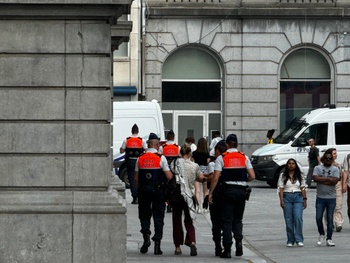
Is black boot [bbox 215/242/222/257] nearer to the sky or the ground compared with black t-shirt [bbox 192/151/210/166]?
nearer to the ground

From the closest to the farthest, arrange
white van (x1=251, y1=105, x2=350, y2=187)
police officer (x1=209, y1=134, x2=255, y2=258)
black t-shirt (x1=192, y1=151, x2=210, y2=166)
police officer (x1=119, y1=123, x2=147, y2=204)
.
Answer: police officer (x1=209, y1=134, x2=255, y2=258)
black t-shirt (x1=192, y1=151, x2=210, y2=166)
police officer (x1=119, y1=123, x2=147, y2=204)
white van (x1=251, y1=105, x2=350, y2=187)

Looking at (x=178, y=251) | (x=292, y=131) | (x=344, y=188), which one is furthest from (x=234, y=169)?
(x=292, y=131)

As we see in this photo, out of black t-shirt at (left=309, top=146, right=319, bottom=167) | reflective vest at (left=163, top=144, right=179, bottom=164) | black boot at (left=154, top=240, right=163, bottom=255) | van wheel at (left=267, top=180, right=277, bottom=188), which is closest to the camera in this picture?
black boot at (left=154, top=240, right=163, bottom=255)

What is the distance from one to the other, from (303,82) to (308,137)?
302 inches

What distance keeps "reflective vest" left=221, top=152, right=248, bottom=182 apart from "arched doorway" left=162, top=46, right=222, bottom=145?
25.3 m

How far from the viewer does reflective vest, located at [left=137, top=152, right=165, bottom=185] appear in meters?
19.4

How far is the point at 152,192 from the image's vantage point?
63.4 feet

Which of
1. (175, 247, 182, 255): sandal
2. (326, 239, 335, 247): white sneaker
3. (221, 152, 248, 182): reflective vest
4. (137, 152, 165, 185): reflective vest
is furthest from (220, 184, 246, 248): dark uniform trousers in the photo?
(326, 239, 335, 247): white sneaker

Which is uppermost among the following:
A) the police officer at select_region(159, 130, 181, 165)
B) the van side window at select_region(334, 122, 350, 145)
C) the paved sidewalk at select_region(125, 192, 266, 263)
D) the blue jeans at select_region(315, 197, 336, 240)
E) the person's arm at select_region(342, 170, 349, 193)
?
the van side window at select_region(334, 122, 350, 145)

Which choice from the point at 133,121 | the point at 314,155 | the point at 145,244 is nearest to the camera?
the point at 145,244

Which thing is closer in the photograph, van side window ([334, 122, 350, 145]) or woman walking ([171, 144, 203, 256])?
woman walking ([171, 144, 203, 256])

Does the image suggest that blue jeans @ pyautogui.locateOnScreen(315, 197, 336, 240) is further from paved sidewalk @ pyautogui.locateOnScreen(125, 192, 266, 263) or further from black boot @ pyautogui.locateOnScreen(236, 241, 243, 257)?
black boot @ pyautogui.locateOnScreen(236, 241, 243, 257)

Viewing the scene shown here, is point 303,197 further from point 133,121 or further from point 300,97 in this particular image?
point 300,97

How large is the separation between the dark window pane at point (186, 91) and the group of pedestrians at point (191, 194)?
23808 millimetres
